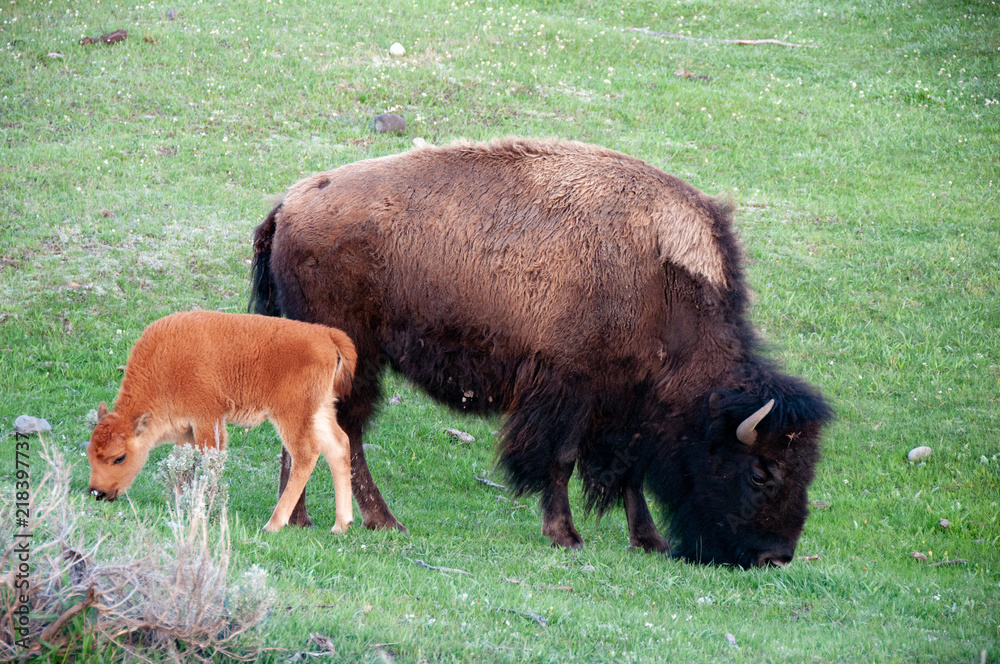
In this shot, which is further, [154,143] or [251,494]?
[154,143]

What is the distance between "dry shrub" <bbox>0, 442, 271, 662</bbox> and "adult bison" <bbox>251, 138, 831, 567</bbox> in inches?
122

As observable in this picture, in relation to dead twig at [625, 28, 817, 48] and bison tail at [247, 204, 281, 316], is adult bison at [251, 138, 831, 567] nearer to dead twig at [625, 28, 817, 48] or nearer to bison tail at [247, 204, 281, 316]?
bison tail at [247, 204, 281, 316]

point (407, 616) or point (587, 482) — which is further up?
point (407, 616)

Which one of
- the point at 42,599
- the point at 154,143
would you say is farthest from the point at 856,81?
the point at 42,599

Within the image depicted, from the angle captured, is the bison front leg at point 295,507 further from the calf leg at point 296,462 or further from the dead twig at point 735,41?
the dead twig at point 735,41

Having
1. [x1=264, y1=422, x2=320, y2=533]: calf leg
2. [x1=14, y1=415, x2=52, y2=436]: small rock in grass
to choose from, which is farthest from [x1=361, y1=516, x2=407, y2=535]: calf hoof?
[x1=14, y1=415, x2=52, y2=436]: small rock in grass

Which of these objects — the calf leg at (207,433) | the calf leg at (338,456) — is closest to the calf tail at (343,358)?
the calf leg at (338,456)

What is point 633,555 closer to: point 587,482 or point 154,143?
point 587,482

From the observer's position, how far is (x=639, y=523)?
23.5ft

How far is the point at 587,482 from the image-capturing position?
705 centimetres

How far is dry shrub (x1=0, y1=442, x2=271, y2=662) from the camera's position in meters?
3.32

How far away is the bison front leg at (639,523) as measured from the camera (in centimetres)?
713

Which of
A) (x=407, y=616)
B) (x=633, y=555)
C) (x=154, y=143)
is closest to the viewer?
(x=407, y=616)

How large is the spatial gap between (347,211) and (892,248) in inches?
319
